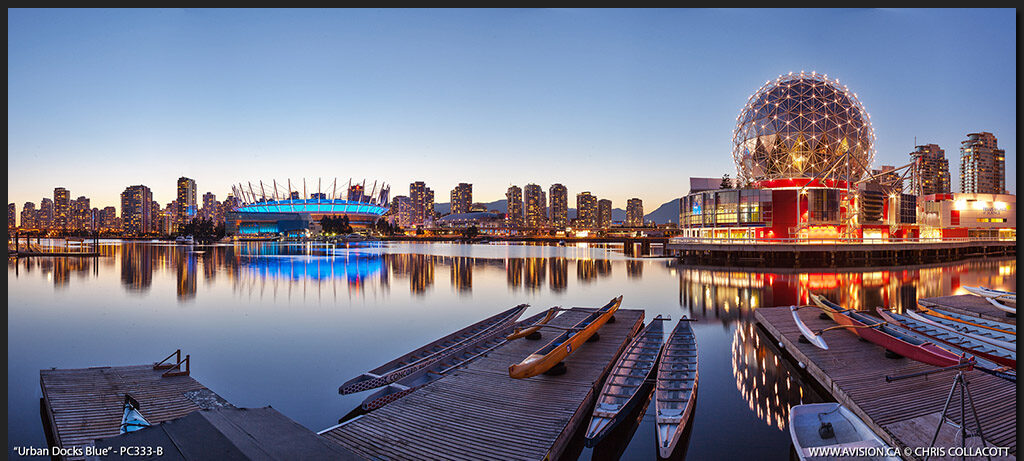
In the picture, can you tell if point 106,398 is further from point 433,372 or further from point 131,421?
point 433,372

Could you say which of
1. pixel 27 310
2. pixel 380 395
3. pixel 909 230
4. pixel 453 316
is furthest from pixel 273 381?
pixel 909 230

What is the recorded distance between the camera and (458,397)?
9.75 m

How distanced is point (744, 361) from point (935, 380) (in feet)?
17.0

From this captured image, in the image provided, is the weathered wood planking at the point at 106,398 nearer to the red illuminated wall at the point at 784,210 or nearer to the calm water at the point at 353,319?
the calm water at the point at 353,319

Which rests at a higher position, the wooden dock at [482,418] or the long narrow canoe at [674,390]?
the wooden dock at [482,418]

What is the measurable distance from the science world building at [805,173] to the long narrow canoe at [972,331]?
1639 inches

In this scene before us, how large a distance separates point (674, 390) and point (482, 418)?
4.38m

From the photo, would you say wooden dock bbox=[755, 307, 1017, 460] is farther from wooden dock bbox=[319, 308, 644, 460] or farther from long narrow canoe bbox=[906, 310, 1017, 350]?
wooden dock bbox=[319, 308, 644, 460]

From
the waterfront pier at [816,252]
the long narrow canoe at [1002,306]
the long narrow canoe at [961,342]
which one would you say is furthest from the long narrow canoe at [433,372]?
the waterfront pier at [816,252]

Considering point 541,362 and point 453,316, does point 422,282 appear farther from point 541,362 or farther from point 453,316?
point 541,362

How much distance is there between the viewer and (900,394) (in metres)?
9.40

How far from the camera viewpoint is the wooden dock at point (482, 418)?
7453mm

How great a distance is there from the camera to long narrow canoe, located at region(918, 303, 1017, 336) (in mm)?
15484

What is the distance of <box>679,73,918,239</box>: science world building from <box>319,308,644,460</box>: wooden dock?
52.4 m
